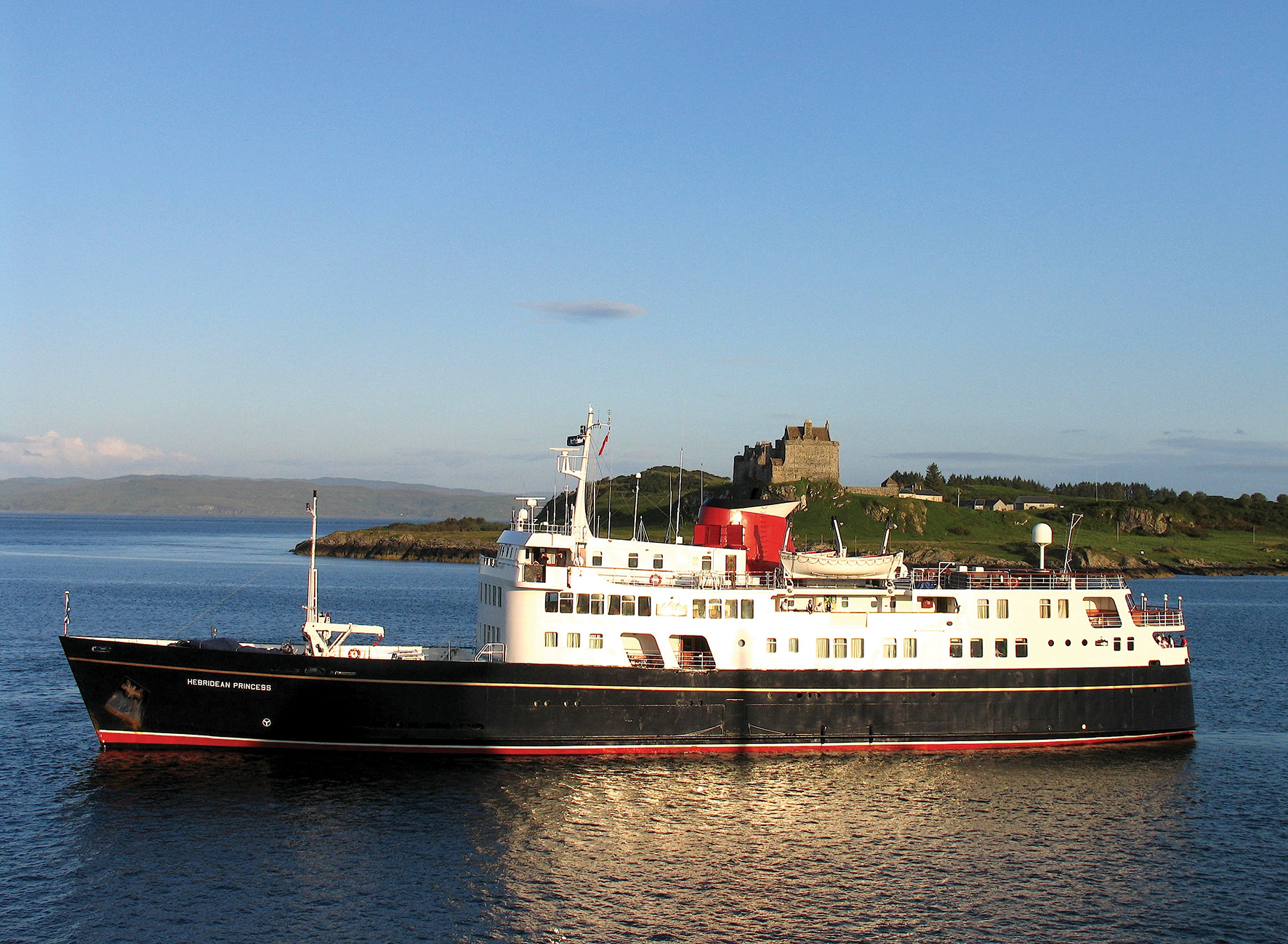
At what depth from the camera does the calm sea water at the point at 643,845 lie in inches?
747

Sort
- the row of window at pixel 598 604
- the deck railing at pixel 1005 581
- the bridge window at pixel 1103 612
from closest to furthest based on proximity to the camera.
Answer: the row of window at pixel 598 604 → the deck railing at pixel 1005 581 → the bridge window at pixel 1103 612

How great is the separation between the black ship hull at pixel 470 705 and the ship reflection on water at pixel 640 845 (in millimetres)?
640

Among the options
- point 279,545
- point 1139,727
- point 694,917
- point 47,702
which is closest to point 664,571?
point 694,917

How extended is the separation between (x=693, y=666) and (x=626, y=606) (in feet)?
8.35

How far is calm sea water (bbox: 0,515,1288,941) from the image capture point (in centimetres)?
1897

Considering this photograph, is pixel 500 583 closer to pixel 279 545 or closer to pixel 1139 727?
pixel 1139 727

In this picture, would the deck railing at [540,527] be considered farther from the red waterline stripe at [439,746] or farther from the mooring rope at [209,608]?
the mooring rope at [209,608]

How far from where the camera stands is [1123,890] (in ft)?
68.7

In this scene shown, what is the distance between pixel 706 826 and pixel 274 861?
9.27m

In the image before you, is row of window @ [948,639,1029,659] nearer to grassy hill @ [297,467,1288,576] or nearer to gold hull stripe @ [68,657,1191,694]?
gold hull stripe @ [68,657,1191,694]

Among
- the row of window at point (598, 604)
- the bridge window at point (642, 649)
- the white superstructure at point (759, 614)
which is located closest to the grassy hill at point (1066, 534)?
the white superstructure at point (759, 614)

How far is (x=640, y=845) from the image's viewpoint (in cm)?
2259

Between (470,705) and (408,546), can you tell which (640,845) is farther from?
(408,546)

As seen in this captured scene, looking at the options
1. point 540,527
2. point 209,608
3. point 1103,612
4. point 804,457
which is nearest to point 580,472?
point 540,527
